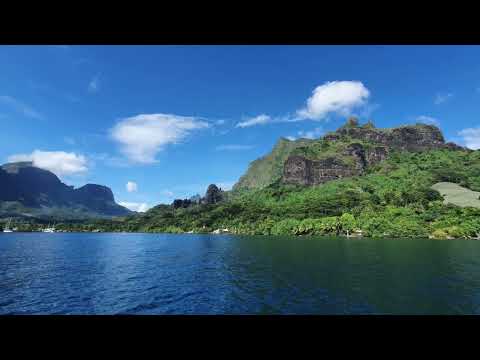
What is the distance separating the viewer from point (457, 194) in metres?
162

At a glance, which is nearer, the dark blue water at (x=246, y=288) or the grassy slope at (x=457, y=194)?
the dark blue water at (x=246, y=288)

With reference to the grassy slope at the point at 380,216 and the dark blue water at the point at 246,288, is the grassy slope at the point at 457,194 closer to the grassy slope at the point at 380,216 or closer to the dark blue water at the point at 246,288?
the grassy slope at the point at 380,216

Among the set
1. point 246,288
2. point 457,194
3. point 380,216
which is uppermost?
point 457,194

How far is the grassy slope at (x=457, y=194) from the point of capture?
142325 millimetres

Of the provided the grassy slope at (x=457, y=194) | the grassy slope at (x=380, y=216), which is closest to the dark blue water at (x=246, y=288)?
the grassy slope at (x=380, y=216)

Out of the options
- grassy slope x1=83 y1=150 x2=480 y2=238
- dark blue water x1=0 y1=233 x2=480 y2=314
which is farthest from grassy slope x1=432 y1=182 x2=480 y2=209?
dark blue water x1=0 y1=233 x2=480 y2=314

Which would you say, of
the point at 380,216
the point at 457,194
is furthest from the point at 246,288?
the point at 457,194

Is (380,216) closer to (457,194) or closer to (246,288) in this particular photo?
(457,194)

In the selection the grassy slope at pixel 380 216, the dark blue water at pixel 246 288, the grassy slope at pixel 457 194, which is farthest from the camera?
the grassy slope at pixel 457 194

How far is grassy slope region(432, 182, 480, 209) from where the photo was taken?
142325 millimetres

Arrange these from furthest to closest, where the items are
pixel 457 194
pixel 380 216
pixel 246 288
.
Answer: pixel 457 194 → pixel 380 216 → pixel 246 288
